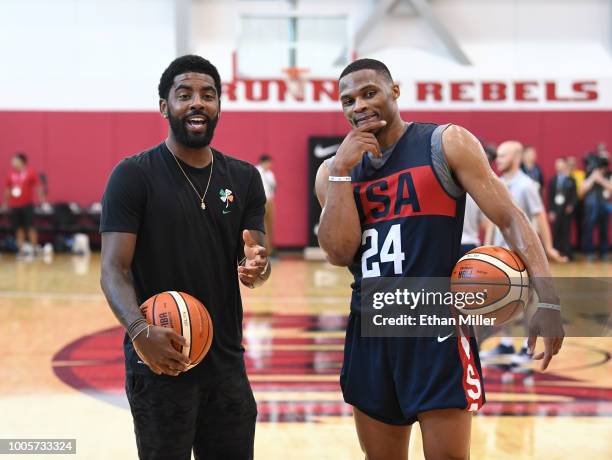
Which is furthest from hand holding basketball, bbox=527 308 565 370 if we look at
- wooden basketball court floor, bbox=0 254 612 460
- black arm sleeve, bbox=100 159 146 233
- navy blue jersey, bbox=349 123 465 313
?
wooden basketball court floor, bbox=0 254 612 460

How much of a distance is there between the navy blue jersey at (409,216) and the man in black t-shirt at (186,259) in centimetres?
43

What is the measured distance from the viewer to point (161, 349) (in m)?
2.60

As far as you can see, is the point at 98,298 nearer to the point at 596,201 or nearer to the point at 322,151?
the point at 322,151

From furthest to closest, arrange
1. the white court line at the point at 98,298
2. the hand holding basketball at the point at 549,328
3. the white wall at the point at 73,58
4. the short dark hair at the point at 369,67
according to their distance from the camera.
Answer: the white wall at the point at 73,58 < the white court line at the point at 98,298 < the short dark hair at the point at 369,67 < the hand holding basketball at the point at 549,328

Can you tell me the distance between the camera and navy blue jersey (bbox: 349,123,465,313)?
2910 mm

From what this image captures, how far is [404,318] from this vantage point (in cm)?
295

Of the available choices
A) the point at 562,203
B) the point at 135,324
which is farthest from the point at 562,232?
the point at 135,324

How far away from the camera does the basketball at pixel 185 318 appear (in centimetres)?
267

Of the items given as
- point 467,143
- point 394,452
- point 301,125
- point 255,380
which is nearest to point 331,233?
point 467,143

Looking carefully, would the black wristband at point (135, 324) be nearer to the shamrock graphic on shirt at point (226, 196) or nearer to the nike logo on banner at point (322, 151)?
the shamrock graphic on shirt at point (226, 196)

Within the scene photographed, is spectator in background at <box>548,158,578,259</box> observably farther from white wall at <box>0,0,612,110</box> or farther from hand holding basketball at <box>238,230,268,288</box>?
hand holding basketball at <box>238,230,268,288</box>

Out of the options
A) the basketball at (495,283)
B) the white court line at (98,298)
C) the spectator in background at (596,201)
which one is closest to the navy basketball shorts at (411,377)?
the basketball at (495,283)

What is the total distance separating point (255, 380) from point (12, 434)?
75.3 inches

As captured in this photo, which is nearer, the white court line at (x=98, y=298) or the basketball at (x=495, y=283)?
the basketball at (x=495, y=283)
